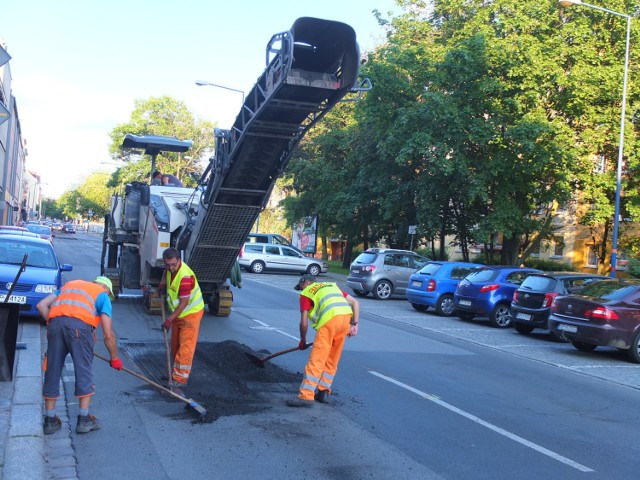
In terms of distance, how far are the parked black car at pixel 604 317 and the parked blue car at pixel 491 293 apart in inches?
154

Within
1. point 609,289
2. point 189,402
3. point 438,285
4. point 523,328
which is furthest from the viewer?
point 438,285

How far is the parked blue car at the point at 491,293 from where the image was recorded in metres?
17.3

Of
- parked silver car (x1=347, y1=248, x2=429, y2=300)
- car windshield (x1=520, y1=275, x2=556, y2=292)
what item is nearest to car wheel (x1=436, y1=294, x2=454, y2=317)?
car windshield (x1=520, y1=275, x2=556, y2=292)

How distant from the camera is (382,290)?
76.4ft

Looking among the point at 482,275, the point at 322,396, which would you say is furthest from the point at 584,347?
the point at 322,396

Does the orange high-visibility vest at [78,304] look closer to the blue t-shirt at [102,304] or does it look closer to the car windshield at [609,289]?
the blue t-shirt at [102,304]

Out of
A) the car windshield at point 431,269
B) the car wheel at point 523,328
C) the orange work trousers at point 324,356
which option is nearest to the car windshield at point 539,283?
the car wheel at point 523,328

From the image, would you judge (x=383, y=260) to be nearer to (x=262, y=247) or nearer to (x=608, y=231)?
(x=262, y=247)

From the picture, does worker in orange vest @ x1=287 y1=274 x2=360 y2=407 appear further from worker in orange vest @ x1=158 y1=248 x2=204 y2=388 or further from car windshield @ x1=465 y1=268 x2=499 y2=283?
car windshield @ x1=465 y1=268 x2=499 y2=283

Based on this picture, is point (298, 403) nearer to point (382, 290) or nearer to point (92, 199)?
point (382, 290)

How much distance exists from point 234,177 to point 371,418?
613 centimetres

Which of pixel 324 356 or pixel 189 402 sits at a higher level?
pixel 324 356

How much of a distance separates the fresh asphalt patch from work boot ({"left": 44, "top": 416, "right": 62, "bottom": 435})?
1046 mm

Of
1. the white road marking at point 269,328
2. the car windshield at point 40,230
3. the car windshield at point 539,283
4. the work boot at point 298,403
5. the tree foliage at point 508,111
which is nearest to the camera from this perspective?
the work boot at point 298,403
